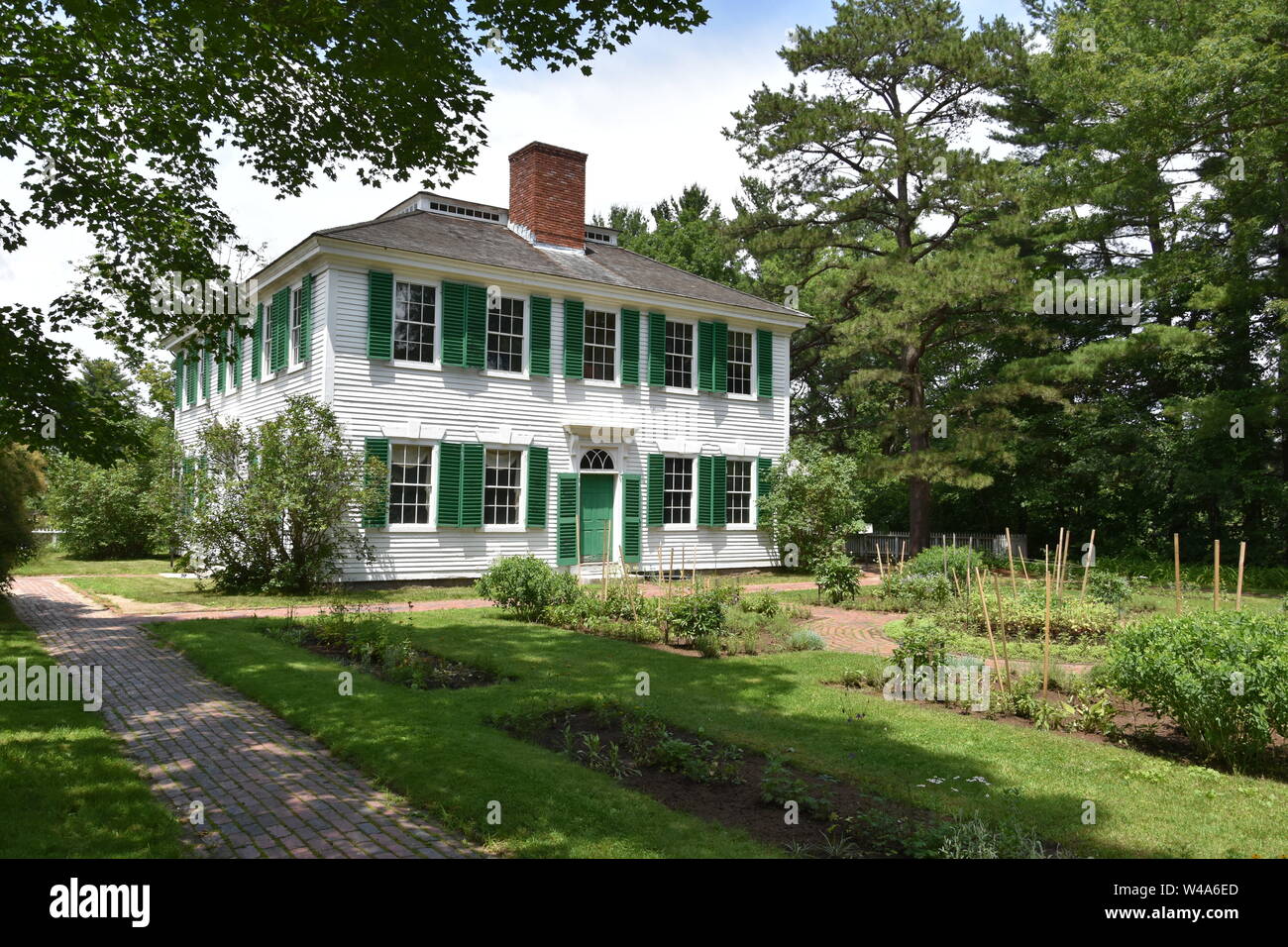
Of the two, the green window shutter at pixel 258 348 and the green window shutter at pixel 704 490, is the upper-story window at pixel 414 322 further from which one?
the green window shutter at pixel 704 490

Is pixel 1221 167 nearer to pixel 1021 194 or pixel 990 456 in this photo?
pixel 1021 194

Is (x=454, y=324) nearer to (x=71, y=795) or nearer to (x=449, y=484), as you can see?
(x=449, y=484)

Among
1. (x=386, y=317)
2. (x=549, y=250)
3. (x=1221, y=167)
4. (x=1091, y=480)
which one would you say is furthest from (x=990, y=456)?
(x=386, y=317)

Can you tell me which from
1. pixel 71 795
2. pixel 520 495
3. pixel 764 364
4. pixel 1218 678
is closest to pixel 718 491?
pixel 764 364

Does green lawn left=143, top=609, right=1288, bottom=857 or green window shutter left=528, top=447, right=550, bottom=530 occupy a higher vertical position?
green window shutter left=528, top=447, right=550, bottom=530

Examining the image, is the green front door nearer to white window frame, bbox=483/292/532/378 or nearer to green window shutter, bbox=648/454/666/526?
green window shutter, bbox=648/454/666/526

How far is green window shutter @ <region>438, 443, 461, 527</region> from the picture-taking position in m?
17.7

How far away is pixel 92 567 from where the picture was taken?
22.4 m

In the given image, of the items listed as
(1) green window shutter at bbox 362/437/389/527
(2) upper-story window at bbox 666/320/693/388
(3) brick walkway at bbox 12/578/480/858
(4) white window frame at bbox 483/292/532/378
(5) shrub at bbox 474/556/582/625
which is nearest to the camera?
(3) brick walkway at bbox 12/578/480/858

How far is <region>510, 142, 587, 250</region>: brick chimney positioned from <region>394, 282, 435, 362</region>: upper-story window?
4.93 meters

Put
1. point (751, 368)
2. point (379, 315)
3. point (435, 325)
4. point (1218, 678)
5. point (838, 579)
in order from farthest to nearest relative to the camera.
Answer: point (751, 368)
point (435, 325)
point (379, 315)
point (838, 579)
point (1218, 678)

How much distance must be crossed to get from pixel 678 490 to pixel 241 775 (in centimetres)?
1607

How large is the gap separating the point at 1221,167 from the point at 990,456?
9499 millimetres

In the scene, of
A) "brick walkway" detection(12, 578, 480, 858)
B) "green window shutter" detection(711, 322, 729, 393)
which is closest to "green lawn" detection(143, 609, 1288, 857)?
"brick walkway" detection(12, 578, 480, 858)
